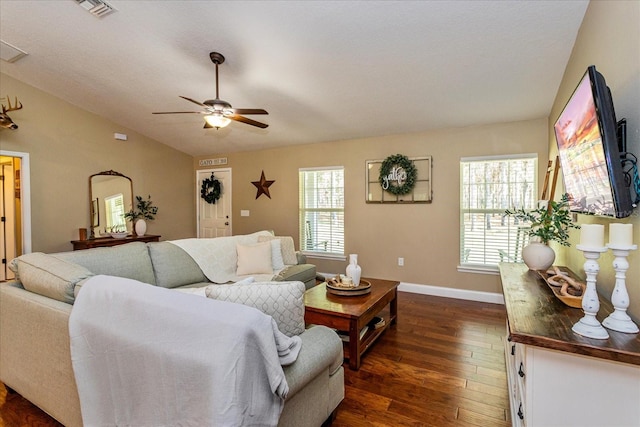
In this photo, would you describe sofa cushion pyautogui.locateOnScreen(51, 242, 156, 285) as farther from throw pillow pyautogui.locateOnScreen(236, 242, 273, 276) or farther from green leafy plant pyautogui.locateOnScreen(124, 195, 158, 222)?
green leafy plant pyautogui.locateOnScreen(124, 195, 158, 222)

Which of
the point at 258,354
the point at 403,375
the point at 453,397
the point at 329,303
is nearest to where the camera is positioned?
the point at 258,354

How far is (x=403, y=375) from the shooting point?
7.64ft

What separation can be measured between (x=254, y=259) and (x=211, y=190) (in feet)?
10.4

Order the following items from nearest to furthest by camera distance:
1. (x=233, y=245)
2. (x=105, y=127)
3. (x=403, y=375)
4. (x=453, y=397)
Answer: (x=453, y=397) → (x=403, y=375) → (x=233, y=245) → (x=105, y=127)

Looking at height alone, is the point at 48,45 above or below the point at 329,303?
above

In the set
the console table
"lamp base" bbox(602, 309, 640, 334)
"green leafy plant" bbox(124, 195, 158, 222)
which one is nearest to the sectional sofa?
the console table

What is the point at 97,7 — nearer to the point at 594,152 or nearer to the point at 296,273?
the point at 296,273

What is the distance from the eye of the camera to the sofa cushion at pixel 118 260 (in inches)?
96.7

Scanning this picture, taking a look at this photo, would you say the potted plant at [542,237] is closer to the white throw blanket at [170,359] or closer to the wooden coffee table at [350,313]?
the wooden coffee table at [350,313]

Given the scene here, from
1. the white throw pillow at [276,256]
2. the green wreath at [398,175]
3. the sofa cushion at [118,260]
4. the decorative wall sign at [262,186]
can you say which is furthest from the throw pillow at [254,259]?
the decorative wall sign at [262,186]

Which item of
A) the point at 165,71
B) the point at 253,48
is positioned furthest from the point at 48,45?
the point at 253,48

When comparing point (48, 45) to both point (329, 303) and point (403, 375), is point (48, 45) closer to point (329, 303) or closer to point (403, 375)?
point (329, 303)

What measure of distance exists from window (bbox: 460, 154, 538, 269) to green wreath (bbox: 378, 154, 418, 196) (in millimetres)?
645

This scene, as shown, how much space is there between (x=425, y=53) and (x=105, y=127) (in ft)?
16.5
